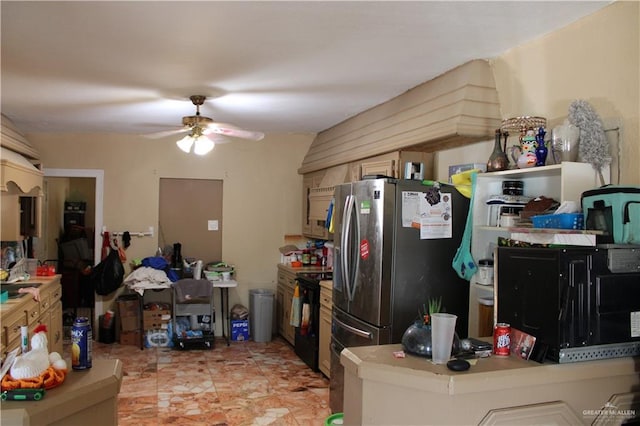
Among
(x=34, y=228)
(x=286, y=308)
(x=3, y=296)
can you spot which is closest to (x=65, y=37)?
(x=3, y=296)

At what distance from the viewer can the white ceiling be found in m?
2.47

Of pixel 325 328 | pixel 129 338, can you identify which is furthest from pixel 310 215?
pixel 129 338

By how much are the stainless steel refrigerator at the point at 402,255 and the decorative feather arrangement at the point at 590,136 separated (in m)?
1.15

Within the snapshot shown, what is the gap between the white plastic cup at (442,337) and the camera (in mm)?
2057

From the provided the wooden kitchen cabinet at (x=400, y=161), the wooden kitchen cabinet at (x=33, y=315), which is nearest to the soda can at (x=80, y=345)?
the wooden kitchen cabinet at (x=33, y=315)

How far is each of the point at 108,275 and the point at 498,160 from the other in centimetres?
464

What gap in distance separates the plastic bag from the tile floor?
640 mm

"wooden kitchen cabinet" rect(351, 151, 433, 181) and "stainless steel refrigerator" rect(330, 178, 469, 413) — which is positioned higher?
"wooden kitchen cabinet" rect(351, 151, 433, 181)

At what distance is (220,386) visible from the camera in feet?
Result: 15.0

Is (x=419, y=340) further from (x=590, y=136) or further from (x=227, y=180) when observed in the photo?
(x=227, y=180)

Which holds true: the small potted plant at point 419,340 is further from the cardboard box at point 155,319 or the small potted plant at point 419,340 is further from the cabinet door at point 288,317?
the cardboard box at point 155,319

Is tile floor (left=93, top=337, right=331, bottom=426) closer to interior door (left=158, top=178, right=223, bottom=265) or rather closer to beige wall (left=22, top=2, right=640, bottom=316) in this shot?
beige wall (left=22, top=2, right=640, bottom=316)

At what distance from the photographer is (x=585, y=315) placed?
1.99 metres

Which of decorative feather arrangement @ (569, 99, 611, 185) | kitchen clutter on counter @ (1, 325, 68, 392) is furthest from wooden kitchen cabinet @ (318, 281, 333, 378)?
kitchen clutter on counter @ (1, 325, 68, 392)
